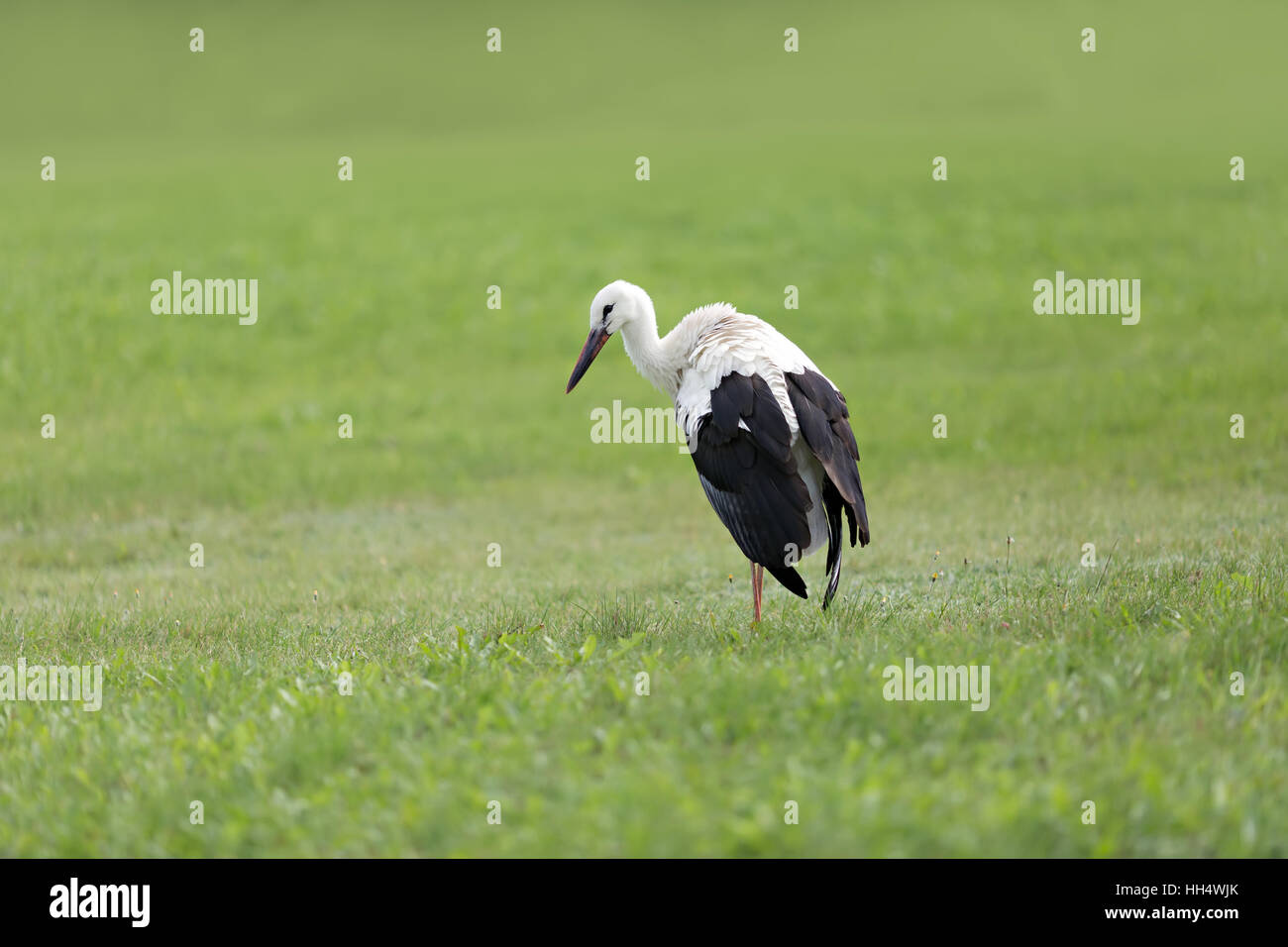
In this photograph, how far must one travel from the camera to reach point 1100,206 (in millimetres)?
24062

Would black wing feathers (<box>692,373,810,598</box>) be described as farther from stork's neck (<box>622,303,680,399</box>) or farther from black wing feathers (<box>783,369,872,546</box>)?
stork's neck (<box>622,303,680,399</box>)

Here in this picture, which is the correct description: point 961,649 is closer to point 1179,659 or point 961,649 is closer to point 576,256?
point 1179,659

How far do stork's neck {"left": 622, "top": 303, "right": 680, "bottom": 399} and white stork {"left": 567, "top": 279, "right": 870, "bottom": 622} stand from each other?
1.47ft

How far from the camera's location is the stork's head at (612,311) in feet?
26.1

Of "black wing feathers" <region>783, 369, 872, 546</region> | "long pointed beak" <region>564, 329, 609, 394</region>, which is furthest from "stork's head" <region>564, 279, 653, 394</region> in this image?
"black wing feathers" <region>783, 369, 872, 546</region>

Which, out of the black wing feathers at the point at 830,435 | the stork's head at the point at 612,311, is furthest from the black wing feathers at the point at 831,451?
the stork's head at the point at 612,311

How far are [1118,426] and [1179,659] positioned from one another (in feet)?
31.7

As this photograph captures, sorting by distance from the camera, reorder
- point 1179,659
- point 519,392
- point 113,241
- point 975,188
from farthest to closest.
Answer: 1. point 975,188
2. point 113,241
3. point 519,392
4. point 1179,659

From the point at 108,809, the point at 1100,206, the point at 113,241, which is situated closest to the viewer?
the point at 108,809

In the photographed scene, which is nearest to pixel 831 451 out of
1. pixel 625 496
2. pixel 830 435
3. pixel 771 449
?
pixel 830 435

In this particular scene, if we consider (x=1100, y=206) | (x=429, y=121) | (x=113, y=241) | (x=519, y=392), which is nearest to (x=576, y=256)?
(x=519, y=392)

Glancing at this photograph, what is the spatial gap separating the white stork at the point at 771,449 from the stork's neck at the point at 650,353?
448 millimetres

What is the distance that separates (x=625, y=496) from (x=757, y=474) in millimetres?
7235

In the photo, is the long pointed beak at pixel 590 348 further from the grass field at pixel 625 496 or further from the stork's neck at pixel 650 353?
the grass field at pixel 625 496
